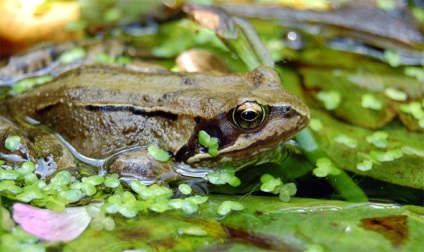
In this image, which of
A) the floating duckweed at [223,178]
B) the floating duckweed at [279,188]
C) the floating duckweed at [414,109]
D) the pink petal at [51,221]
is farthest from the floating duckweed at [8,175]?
the floating duckweed at [414,109]

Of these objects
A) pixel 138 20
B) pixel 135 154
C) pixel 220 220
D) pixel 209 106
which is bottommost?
pixel 220 220

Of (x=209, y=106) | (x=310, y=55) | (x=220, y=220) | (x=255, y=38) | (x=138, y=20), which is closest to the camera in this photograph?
(x=220, y=220)

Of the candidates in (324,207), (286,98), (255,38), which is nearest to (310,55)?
(255,38)

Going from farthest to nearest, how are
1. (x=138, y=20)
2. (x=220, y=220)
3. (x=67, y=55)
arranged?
(x=138, y=20) < (x=67, y=55) < (x=220, y=220)

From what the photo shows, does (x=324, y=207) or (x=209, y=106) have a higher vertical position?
(x=209, y=106)

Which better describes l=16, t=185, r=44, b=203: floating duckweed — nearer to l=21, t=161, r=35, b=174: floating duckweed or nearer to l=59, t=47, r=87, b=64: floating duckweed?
l=21, t=161, r=35, b=174: floating duckweed

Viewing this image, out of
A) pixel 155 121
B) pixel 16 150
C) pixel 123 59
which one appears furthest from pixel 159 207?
pixel 123 59

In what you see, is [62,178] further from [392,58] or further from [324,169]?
[392,58]

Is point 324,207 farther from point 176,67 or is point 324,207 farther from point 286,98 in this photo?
point 176,67
